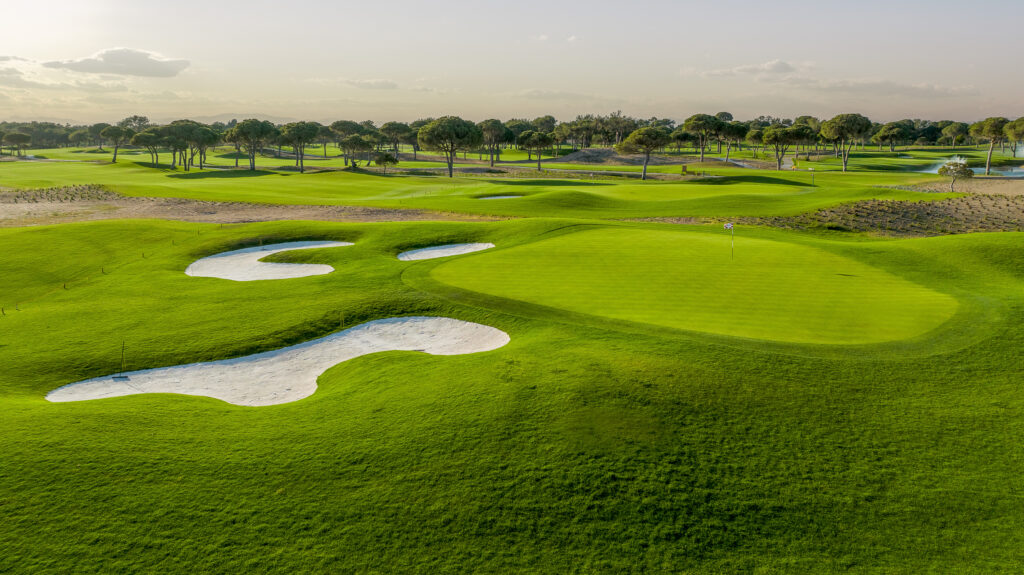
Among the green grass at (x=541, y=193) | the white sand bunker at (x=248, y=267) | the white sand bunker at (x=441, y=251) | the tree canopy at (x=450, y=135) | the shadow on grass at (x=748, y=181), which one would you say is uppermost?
the tree canopy at (x=450, y=135)

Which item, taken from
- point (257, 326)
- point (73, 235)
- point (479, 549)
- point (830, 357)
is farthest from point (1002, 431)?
point (73, 235)

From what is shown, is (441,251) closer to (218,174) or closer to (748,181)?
(748,181)

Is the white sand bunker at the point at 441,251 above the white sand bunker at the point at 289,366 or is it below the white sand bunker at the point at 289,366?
above

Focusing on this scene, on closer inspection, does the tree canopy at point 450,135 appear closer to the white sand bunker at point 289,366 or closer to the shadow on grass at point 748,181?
the shadow on grass at point 748,181

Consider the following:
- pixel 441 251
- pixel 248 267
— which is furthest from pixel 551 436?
pixel 248 267

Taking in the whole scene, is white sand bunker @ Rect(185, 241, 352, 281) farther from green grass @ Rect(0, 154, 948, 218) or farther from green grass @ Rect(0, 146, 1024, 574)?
green grass @ Rect(0, 154, 948, 218)

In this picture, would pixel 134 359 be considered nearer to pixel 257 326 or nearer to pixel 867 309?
pixel 257 326

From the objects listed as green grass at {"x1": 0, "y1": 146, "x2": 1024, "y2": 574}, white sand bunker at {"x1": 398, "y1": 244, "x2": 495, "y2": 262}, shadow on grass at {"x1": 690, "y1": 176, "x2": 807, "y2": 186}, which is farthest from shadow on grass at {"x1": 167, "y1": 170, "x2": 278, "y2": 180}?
green grass at {"x1": 0, "y1": 146, "x2": 1024, "y2": 574}

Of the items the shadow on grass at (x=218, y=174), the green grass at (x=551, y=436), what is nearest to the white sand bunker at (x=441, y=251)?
the green grass at (x=551, y=436)
